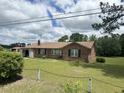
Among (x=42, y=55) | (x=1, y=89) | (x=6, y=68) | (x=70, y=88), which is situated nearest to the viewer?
(x=70, y=88)

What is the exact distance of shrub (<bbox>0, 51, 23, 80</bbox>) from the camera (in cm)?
2155

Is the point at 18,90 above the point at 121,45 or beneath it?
beneath

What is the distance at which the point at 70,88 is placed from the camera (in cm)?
1367

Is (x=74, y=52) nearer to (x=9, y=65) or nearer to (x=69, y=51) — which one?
(x=69, y=51)

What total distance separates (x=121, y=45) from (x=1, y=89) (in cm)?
7702

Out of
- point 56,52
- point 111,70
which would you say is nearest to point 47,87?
point 111,70

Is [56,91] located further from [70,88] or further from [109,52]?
[109,52]

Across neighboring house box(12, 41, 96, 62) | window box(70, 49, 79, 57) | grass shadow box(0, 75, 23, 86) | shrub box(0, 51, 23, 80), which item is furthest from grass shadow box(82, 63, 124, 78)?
shrub box(0, 51, 23, 80)

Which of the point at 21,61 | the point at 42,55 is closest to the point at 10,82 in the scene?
the point at 21,61

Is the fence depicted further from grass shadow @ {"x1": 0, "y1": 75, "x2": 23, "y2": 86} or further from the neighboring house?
the neighboring house

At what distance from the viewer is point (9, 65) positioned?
71.1ft

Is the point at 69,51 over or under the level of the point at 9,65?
over

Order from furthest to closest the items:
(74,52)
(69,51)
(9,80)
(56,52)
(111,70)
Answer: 1. (56,52)
2. (69,51)
3. (74,52)
4. (111,70)
5. (9,80)

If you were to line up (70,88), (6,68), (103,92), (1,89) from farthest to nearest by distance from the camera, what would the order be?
(6,68)
(1,89)
(103,92)
(70,88)
